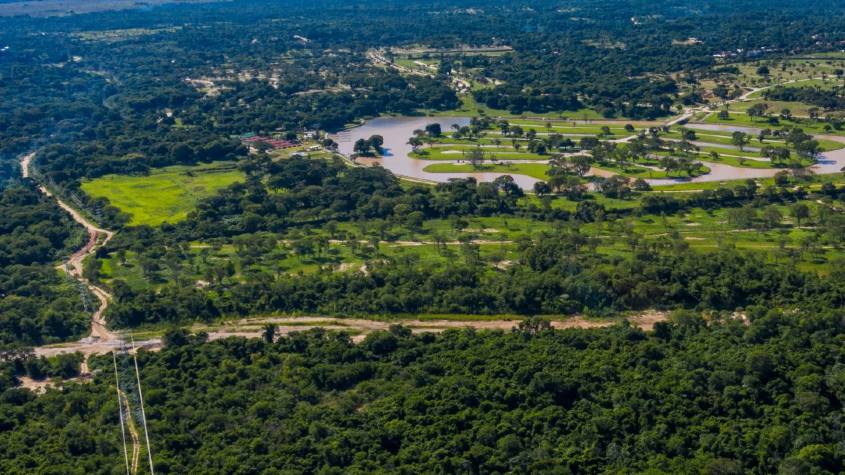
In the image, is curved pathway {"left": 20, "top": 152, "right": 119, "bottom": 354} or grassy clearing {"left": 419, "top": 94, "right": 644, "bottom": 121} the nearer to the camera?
curved pathway {"left": 20, "top": 152, "right": 119, "bottom": 354}

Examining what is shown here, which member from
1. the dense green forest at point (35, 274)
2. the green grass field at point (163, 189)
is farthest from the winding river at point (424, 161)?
the dense green forest at point (35, 274)

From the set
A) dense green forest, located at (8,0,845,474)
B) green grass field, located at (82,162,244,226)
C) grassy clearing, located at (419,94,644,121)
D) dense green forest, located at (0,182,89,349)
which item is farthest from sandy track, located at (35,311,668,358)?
grassy clearing, located at (419,94,644,121)

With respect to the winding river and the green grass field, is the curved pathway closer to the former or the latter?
the green grass field

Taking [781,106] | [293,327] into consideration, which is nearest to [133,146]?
[293,327]

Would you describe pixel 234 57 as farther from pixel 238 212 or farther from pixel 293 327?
pixel 293 327

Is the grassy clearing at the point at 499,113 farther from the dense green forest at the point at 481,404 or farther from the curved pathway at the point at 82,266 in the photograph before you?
the dense green forest at the point at 481,404

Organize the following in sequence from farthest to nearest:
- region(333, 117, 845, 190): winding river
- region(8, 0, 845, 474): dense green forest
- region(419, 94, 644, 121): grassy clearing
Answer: region(419, 94, 644, 121): grassy clearing < region(333, 117, 845, 190): winding river < region(8, 0, 845, 474): dense green forest

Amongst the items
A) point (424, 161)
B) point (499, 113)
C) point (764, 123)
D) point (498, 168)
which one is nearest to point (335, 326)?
point (498, 168)

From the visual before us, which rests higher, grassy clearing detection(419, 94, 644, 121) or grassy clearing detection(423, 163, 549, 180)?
grassy clearing detection(419, 94, 644, 121)
